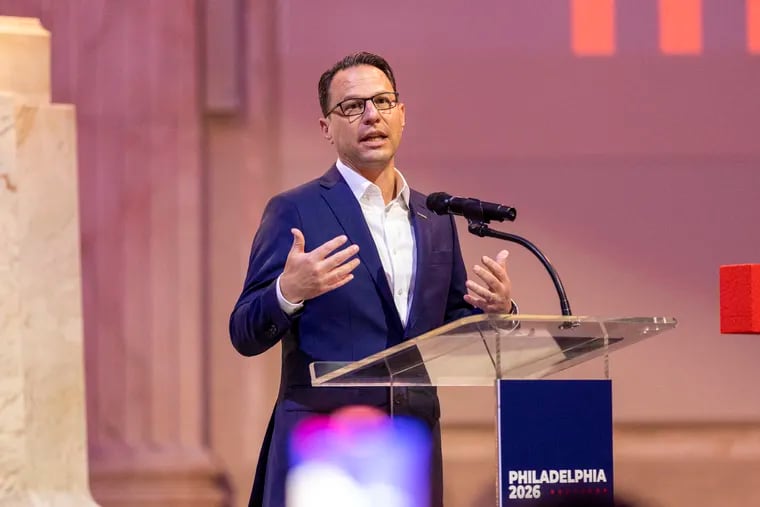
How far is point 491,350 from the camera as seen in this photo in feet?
6.32

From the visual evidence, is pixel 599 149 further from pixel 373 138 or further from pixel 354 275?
pixel 354 275

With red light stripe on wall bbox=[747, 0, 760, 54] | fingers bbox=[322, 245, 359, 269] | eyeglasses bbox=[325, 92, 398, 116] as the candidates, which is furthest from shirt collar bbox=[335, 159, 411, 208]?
red light stripe on wall bbox=[747, 0, 760, 54]

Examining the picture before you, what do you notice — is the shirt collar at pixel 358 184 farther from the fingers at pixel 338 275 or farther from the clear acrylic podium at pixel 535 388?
the clear acrylic podium at pixel 535 388

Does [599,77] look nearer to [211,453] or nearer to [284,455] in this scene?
[211,453]

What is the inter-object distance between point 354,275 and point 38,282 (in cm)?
146

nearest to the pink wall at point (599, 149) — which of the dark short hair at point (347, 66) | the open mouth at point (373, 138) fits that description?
the dark short hair at point (347, 66)

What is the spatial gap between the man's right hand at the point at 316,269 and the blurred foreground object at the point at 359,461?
0.90 ft

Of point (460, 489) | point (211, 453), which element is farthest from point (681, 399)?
point (211, 453)

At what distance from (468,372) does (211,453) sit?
6.87ft

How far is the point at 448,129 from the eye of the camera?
4.13 metres

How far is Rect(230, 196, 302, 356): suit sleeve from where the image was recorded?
2312mm

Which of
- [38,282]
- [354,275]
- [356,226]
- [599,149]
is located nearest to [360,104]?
[356,226]

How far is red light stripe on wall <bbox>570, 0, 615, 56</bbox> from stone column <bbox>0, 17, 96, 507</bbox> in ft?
5.87

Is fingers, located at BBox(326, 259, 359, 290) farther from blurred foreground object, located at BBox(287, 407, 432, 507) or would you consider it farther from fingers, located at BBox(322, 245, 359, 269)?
blurred foreground object, located at BBox(287, 407, 432, 507)
